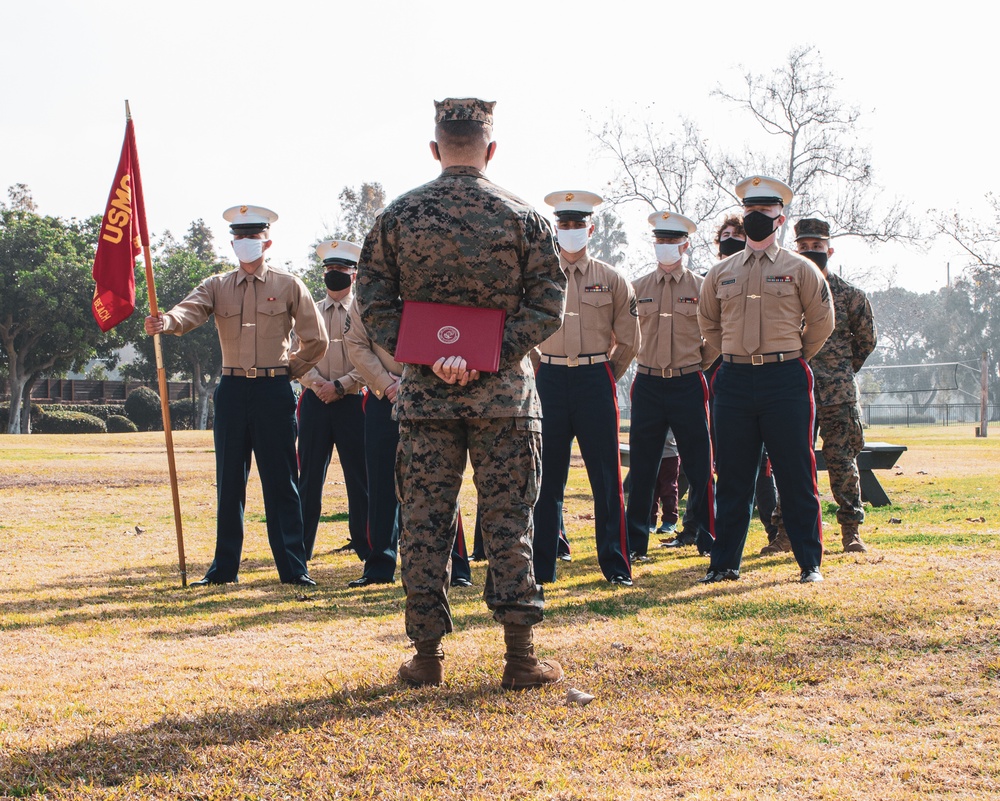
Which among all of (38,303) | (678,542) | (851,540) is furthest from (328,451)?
(38,303)

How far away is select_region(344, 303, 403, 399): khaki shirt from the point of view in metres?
6.96

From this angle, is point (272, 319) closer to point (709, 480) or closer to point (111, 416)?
point (709, 480)

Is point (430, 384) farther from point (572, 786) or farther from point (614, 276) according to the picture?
point (614, 276)

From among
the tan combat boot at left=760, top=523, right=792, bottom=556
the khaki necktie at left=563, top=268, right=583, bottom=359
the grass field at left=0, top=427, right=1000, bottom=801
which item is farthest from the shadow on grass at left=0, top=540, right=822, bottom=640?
the khaki necktie at left=563, top=268, right=583, bottom=359

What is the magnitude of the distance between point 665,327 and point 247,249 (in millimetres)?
3123

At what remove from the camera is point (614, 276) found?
23.5 ft

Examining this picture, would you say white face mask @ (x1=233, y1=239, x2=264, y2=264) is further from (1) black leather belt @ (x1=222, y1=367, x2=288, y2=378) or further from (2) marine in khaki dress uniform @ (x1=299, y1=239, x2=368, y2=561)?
(2) marine in khaki dress uniform @ (x1=299, y1=239, x2=368, y2=561)

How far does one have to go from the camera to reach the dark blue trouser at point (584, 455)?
697 cm

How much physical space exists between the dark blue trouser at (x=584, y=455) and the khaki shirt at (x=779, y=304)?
0.91m

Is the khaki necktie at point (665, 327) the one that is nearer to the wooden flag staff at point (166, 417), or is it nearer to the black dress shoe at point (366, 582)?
the black dress shoe at point (366, 582)

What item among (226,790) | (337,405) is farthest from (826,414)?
(226,790)

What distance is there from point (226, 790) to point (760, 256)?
16.5 ft

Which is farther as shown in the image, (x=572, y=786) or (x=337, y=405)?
(x=337, y=405)

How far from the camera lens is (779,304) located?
22.7 feet
